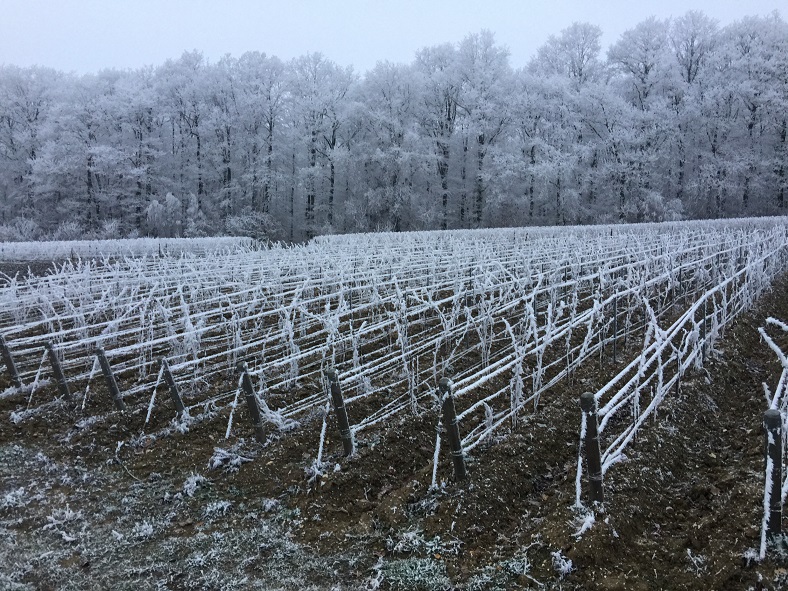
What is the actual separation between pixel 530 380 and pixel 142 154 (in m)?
34.3

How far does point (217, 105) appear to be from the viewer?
35250mm

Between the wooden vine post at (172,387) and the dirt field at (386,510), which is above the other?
the wooden vine post at (172,387)

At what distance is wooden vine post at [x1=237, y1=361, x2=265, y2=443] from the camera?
4215 mm

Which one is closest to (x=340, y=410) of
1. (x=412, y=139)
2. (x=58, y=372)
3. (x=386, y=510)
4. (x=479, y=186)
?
(x=386, y=510)

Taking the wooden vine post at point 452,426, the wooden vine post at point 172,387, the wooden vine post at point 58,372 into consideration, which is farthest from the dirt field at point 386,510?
the wooden vine post at point 58,372

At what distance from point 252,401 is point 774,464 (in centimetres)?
332

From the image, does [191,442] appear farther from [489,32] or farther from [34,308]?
[489,32]

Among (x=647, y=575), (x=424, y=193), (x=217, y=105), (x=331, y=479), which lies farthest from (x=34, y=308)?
(x=217, y=105)

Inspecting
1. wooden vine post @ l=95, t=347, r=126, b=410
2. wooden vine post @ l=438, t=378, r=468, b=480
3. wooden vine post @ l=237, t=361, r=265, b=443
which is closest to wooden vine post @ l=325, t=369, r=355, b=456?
wooden vine post @ l=237, t=361, r=265, b=443

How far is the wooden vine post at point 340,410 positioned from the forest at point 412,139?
1050 inches

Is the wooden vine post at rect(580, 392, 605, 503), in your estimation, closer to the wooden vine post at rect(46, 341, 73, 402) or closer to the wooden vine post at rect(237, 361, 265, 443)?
the wooden vine post at rect(237, 361, 265, 443)

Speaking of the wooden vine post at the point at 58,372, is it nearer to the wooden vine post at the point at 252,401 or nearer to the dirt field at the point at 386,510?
the dirt field at the point at 386,510

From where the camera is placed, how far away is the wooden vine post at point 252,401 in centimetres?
421

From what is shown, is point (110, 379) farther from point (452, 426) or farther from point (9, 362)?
point (452, 426)
